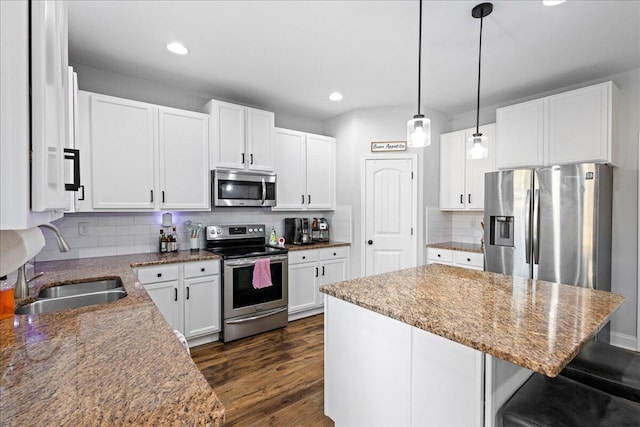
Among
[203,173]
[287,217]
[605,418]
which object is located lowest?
[605,418]

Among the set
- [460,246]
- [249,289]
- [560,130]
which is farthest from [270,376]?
[560,130]

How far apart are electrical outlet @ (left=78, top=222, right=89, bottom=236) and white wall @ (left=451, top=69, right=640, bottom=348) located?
16.6 ft

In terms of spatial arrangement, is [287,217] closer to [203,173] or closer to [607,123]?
[203,173]

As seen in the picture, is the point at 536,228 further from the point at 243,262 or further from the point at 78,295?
the point at 78,295

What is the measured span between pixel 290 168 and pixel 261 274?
1.45 m

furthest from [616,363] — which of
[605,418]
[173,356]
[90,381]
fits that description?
[90,381]

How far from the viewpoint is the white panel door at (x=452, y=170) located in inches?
158

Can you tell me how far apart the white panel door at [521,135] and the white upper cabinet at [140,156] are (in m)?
3.22

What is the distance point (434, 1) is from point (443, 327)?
198 cm

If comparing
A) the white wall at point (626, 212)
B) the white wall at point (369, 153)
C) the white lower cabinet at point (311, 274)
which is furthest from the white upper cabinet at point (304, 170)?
the white wall at point (626, 212)

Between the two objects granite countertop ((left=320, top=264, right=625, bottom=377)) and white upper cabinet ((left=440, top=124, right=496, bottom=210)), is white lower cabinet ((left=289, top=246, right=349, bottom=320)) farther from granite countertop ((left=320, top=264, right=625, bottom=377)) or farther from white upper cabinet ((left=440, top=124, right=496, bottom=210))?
granite countertop ((left=320, top=264, right=625, bottom=377))

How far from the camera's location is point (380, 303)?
1.47 m

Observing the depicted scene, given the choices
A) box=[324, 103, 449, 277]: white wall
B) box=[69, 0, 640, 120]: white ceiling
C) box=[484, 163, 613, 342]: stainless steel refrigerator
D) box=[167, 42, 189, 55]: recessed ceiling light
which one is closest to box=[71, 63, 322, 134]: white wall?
box=[69, 0, 640, 120]: white ceiling

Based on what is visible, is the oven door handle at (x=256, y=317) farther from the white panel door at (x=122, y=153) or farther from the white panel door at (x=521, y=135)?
the white panel door at (x=521, y=135)
